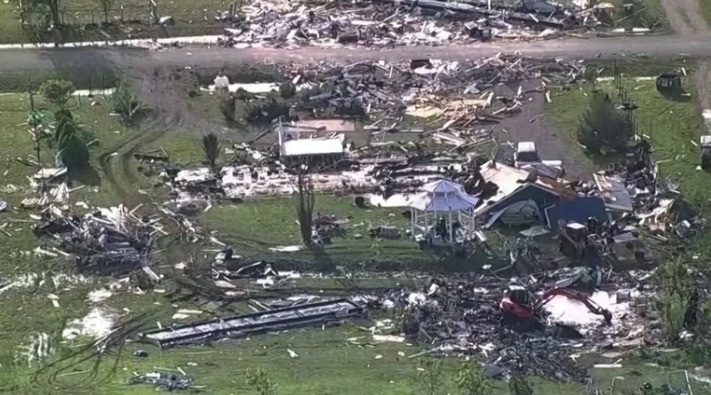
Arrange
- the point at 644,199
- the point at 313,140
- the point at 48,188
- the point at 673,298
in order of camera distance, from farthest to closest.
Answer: the point at 313,140 < the point at 48,188 < the point at 644,199 < the point at 673,298

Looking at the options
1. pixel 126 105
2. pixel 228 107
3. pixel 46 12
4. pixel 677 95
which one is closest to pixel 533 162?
pixel 677 95

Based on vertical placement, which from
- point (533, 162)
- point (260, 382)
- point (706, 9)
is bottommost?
point (533, 162)

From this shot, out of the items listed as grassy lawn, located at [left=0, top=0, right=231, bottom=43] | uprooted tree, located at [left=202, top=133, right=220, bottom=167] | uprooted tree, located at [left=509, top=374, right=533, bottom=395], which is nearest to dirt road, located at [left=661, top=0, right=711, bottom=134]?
uprooted tree, located at [left=202, top=133, right=220, bottom=167]

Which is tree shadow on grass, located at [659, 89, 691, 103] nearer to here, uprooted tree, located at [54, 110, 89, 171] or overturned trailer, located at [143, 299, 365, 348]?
overturned trailer, located at [143, 299, 365, 348]

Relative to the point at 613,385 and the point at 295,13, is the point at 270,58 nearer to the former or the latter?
the point at 295,13

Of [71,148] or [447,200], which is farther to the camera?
[71,148]

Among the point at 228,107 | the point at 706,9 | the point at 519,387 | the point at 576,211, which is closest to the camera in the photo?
Answer: the point at 519,387

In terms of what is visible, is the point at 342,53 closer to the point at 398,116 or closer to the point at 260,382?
the point at 398,116
